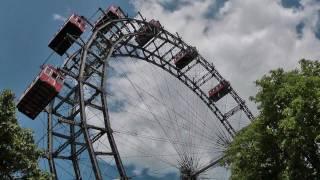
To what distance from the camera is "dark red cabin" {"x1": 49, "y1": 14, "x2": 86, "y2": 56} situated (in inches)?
1704

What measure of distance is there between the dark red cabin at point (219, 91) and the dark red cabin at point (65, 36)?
19308 millimetres

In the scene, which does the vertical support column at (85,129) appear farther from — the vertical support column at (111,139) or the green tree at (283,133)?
the green tree at (283,133)

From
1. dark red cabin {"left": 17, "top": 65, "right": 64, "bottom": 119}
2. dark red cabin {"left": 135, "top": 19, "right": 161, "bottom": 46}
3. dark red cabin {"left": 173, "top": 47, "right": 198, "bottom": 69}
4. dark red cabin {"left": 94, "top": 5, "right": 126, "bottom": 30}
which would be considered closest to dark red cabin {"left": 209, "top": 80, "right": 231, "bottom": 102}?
dark red cabin {"left": 173, "top": 47, "right": 198, "bottom": 69}

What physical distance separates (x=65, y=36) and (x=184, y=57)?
15.1 m

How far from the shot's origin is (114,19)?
4703cm

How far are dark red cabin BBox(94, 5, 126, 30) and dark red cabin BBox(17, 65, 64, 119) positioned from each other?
Result: 413 inches

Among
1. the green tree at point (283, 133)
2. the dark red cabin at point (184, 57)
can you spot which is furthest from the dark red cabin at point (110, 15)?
the green tree at point (283, 133)

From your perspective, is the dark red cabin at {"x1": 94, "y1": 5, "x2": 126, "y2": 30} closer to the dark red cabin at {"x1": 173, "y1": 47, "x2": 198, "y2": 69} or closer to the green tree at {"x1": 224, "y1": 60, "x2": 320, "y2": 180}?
the dark red cabin at {"x1": 173, "y1": 47, "x2": 198, "y2": 69}

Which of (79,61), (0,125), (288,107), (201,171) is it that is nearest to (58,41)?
(79,61)

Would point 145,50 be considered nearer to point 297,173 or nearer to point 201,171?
point 201,171

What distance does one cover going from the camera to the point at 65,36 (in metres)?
43.3


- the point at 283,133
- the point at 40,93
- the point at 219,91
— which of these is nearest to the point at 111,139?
the point at 40,93

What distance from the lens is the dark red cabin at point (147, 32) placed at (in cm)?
4915

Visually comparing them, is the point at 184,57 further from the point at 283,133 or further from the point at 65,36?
the point at 283,133
